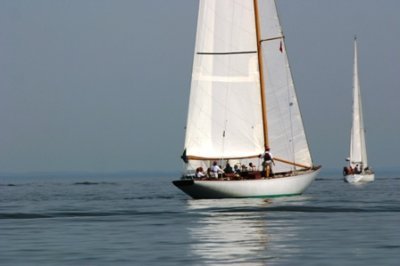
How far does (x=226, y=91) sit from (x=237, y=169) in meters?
5.68

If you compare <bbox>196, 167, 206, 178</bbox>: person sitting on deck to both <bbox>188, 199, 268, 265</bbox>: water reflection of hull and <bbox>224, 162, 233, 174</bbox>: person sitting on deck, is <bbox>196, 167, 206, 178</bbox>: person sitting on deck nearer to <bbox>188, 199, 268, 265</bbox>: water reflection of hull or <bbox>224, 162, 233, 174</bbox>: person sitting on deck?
<bbox>224, 162, 233, 174</bbox>: person sitting on deck

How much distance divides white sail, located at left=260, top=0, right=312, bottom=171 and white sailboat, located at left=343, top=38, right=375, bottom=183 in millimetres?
53193

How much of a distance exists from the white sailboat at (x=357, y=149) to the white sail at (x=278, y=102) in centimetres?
5319

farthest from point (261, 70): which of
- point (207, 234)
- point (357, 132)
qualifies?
point (357, 132)

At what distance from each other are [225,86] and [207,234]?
31112 millimetres

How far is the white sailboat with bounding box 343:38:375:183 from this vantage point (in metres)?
126

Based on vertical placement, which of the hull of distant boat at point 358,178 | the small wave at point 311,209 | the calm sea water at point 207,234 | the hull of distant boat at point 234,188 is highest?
the hull of distant boat at point 358,178

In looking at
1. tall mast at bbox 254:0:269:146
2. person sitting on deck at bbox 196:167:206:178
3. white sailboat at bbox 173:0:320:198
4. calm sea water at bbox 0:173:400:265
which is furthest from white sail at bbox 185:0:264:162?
calm sea water at bbox 0:173:400:265

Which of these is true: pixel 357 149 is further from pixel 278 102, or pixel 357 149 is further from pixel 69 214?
pixel 69 214

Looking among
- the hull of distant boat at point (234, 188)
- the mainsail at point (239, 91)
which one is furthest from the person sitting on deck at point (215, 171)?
the mainsail at point (239, 91)

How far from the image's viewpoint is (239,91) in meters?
72.3

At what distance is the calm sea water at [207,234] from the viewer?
32938 millimetres

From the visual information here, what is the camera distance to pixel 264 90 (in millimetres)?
72688

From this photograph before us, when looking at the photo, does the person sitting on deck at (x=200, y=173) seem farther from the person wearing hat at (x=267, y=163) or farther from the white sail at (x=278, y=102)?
the white sail at (x=278, y=102)
